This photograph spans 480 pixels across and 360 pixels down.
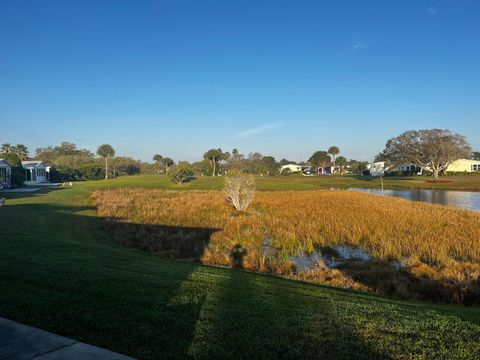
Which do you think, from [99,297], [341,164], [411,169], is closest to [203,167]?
[341,164]

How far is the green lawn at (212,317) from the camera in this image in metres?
3.89

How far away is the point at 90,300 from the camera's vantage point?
5.12 meters

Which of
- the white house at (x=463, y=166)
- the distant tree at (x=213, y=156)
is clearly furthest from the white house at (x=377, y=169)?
the distant tree at (x=213, y=156)

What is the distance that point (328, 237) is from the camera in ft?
51.2

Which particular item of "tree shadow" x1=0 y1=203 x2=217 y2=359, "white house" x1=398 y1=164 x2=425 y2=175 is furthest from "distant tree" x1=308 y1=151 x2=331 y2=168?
"tree shadow" x1=0 y1=203 x2=217 y2=359

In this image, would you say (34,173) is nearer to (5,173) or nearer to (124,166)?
(5,173)

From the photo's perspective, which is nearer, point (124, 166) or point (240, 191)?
point (240, 191)

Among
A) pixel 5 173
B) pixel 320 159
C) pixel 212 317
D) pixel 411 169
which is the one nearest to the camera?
pixel 212 317

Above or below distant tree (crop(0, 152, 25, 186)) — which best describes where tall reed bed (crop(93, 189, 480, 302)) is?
below

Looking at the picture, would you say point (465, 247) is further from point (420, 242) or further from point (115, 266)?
point (115, 266)

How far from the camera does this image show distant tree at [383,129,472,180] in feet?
223

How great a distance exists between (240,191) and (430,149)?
5685 centimetres

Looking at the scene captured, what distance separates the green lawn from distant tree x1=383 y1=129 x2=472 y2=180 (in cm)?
6915

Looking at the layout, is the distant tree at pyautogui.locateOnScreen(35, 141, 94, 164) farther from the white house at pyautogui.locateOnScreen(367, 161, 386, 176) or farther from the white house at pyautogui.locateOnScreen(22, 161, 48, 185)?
the white house at pyautogui.locateOnScreen(367, 161, 386, 176)
